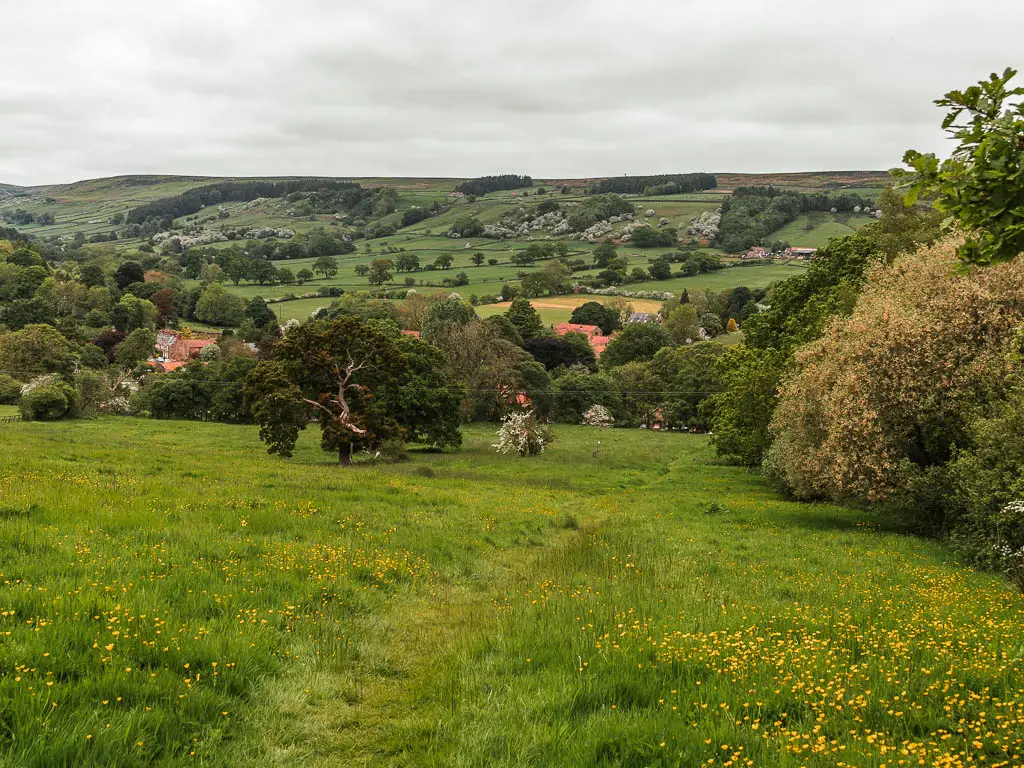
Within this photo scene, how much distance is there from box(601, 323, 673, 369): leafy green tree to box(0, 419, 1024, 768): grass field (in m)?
91.0

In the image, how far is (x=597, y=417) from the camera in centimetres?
8062

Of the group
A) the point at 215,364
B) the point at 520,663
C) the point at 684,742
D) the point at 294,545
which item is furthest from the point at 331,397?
the point at 215,364

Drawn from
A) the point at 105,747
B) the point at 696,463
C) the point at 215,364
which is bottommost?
the point at 696,463

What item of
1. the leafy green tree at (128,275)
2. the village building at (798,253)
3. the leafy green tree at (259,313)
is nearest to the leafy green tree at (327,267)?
the leafy green tree at (259,313)

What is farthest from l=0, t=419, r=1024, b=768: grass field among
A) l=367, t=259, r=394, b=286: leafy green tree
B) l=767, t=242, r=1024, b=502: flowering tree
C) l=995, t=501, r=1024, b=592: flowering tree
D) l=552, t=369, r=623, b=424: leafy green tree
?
l=367, t=259, r=394, b=286: leafy green tree

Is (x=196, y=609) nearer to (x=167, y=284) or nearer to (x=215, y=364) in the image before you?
(x=215, y=364)

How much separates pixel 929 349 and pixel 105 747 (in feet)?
78.1

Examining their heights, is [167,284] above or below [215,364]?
above

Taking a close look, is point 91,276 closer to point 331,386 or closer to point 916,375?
point 331,386

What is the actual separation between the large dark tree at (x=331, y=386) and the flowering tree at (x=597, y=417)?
1640 inches

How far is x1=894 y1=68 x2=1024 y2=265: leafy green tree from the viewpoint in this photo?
553 centimetres

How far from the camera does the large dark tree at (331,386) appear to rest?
37.4m

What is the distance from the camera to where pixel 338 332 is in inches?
1523

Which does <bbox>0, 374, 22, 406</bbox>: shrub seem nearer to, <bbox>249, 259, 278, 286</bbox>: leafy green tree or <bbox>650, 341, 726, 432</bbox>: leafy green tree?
<bbox>650, 341, 726, 432</bbox>: leafy green tree
